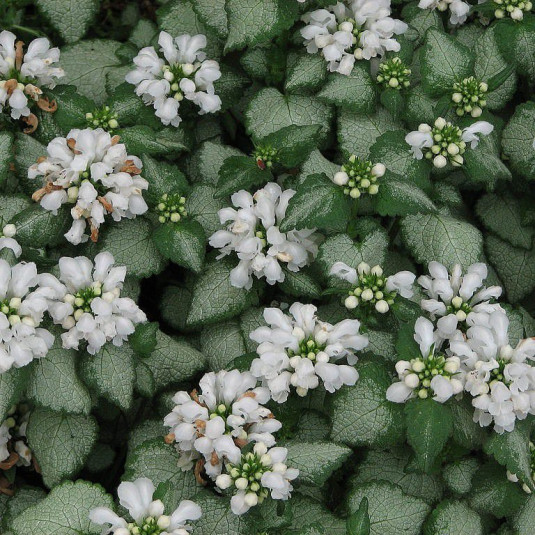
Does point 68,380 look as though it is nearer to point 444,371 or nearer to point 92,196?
point 92,196

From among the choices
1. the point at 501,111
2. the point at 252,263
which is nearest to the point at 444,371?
the point at 252,263

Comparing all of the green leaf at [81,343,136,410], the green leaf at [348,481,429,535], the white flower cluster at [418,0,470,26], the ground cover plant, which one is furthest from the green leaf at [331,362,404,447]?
the white flower cluster at [418,0,470,26]

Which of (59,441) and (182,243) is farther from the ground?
(182,243)

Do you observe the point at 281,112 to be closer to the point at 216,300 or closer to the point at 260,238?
the point at 260,238

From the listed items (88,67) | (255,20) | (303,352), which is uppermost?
(255,20)

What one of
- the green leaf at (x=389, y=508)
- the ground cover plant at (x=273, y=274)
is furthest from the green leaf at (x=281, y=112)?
the green leaf at (x=389, y=508)

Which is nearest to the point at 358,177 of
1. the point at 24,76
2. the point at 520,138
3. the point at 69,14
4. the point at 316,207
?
the point at 316,207
